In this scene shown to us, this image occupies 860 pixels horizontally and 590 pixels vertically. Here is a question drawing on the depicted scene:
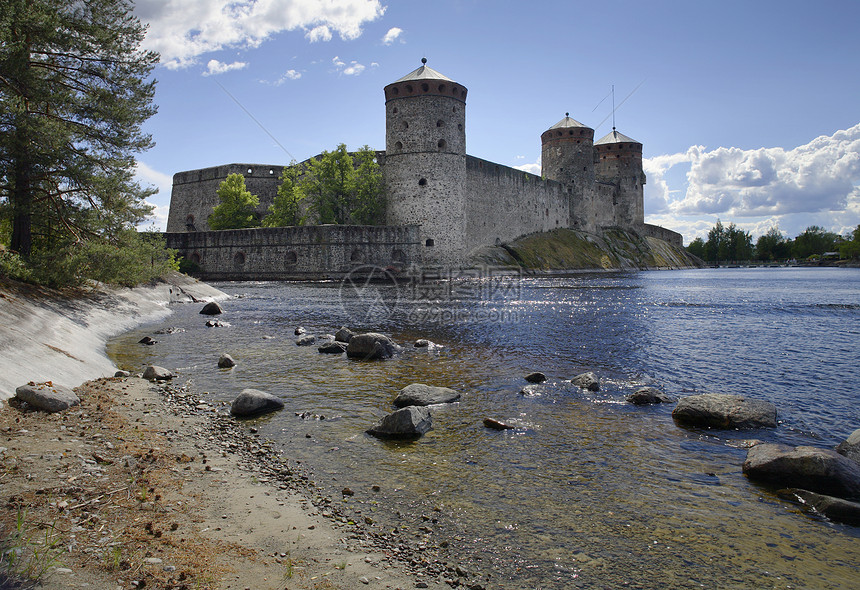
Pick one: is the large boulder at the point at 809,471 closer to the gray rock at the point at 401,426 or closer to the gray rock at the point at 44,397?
the gray rock at the point at 401,426

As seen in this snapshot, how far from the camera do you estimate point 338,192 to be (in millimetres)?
41688

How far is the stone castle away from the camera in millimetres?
40312

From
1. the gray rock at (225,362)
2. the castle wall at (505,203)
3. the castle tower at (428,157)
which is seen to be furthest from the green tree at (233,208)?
the gray rock at (225,362)

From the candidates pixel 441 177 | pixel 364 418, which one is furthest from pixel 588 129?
pixel 364 418

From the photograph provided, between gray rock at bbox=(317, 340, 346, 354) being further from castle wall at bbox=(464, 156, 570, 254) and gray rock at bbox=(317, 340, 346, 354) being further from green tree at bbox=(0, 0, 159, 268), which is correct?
castle wall at bbox=(464, 156, 570, 254)

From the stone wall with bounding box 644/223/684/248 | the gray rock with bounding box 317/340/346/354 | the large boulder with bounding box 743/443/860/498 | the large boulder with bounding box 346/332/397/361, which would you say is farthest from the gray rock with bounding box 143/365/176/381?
the stone wall with bounding box 644/223/684/248

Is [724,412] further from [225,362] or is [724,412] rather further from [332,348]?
[225,362]

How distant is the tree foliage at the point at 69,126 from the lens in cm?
1121

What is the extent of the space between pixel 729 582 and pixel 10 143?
14.0 metres

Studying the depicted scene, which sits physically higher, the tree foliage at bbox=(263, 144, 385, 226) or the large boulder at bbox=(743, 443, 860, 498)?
the tree foliage at bbox=(263, 144, 385, 226)

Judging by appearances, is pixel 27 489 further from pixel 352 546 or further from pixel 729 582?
pixel 729 582

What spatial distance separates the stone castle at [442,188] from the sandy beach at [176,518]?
33.2 meters

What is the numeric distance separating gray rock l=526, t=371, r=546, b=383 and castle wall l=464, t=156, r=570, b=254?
3522 cm

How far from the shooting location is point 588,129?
202ft
